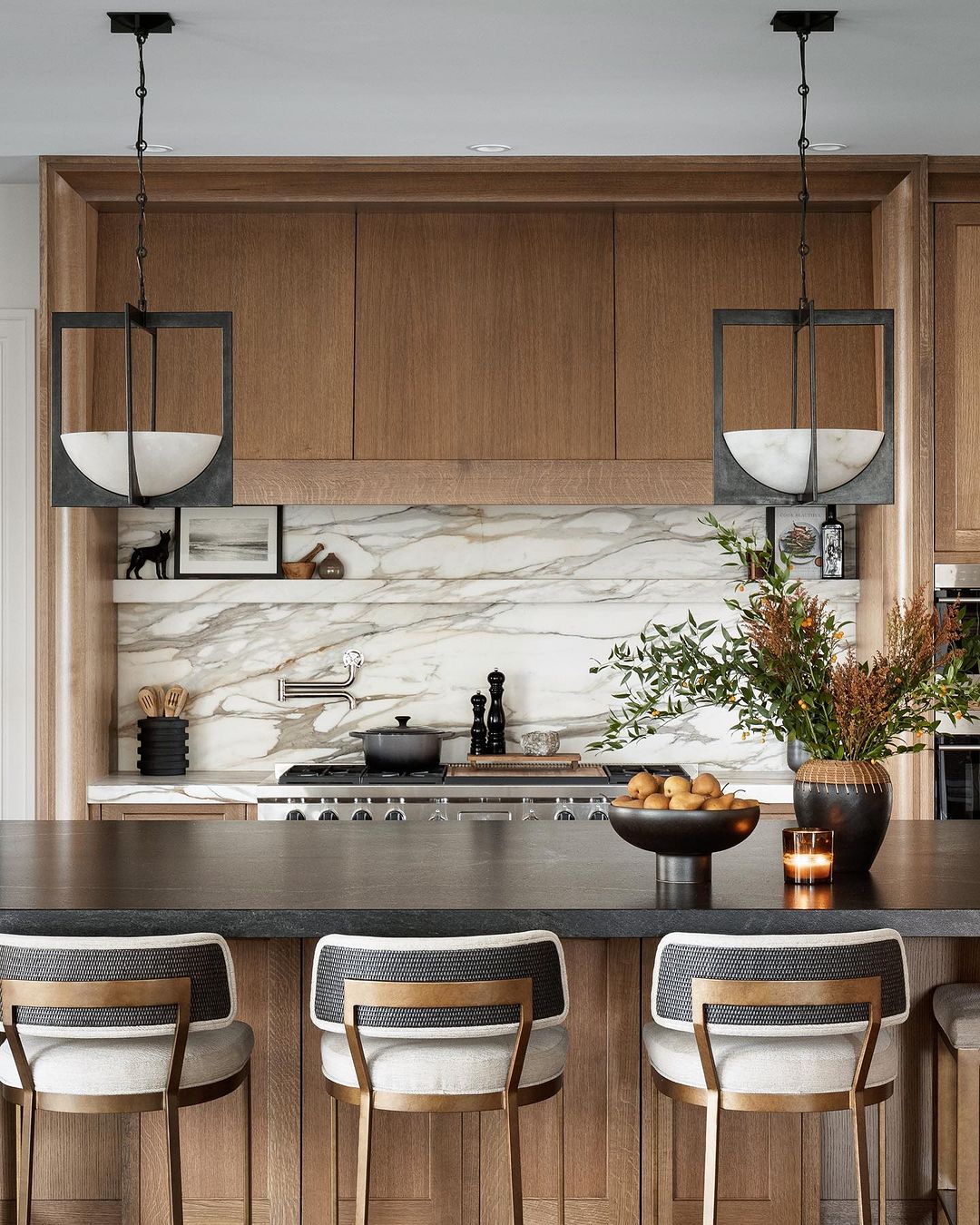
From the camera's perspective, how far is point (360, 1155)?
2.13m

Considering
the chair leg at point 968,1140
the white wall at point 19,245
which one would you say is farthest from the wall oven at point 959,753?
the white wall at point 19,245

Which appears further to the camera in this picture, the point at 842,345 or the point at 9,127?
the point at 842,345

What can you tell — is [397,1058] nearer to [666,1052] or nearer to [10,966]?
[666,1052]

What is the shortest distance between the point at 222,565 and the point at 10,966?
2.79 metres

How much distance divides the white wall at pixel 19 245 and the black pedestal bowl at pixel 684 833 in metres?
3.18

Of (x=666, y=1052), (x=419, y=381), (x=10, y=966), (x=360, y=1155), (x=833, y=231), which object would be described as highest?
(x=833, y=231)

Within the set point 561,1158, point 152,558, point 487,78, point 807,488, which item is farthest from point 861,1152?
point 152,558

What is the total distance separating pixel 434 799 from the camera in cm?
412

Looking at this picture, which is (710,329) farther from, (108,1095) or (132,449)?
(108,1095)

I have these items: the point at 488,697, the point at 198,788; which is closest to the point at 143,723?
the point at 198,788

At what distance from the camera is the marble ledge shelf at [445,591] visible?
4.71 m

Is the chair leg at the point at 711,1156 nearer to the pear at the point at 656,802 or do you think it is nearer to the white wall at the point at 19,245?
the pear at the point at 656,802

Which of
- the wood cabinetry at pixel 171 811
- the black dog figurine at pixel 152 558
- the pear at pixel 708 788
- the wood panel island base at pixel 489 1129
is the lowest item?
the wood panel island base at pixel 489 1129

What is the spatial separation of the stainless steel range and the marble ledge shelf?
795mm
